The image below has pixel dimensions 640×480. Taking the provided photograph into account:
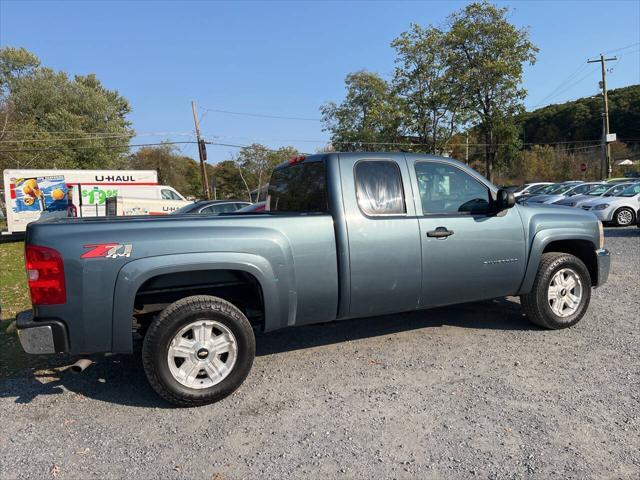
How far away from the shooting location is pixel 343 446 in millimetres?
2861

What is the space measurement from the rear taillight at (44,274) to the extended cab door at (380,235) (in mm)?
2120

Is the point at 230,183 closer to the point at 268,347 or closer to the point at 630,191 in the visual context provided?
the point at 630,191

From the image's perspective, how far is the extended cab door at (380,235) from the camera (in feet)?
12.6

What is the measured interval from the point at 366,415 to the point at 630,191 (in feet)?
54.6

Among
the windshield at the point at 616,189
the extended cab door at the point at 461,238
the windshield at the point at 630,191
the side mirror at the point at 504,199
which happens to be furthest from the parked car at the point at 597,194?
the side mirror at the point at 504,199

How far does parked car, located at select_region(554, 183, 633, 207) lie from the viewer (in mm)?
16438

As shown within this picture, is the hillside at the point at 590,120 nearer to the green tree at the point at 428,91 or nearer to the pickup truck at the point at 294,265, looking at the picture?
the green tree at the point at 428,91

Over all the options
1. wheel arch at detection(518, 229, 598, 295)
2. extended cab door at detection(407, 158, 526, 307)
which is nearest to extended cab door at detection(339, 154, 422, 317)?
extended cab door at detection(407, 158, 526, 307)

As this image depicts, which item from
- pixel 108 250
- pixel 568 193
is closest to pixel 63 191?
pixel 108 250

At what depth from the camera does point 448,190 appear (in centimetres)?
446

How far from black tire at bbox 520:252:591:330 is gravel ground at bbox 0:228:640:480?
0.15 metres

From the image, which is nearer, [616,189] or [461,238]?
[461,238]

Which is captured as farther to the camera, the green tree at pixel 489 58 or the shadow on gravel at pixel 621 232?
the green tree at pixel 489 58

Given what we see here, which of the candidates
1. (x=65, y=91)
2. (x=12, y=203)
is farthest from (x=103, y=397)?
(x=65, y=91)
